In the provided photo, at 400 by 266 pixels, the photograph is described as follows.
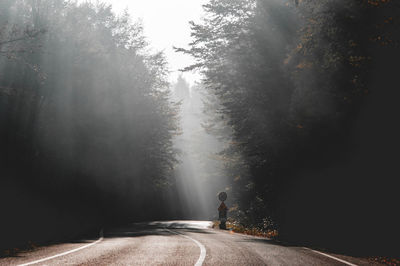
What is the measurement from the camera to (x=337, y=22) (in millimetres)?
12797

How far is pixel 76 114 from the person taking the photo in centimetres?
A: 2641

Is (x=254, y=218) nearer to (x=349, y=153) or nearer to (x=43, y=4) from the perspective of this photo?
(x=349, y=153)

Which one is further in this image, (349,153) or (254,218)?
(254,218)

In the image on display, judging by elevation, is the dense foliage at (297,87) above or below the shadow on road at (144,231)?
above

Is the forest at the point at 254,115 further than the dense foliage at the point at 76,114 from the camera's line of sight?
No

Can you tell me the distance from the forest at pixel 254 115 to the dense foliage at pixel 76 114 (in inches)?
4.3

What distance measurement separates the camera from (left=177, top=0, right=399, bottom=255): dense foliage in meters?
12.9

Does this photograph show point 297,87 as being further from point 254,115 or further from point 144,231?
point 144,231

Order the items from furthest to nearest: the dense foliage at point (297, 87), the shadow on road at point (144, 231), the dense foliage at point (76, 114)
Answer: the dense foliage at point (76, 114) → the shadow on road at point (144, 231) → the dense foliage at point (297, 87)

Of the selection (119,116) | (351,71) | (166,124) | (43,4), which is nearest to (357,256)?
(351,71)

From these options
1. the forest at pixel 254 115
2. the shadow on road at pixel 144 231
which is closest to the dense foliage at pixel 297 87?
the forest at pixel 254 115

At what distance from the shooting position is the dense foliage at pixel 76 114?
20.3 m

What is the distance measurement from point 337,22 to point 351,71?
5.97 ft

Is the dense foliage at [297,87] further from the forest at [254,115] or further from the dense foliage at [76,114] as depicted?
the dense foliage at [76,114]
